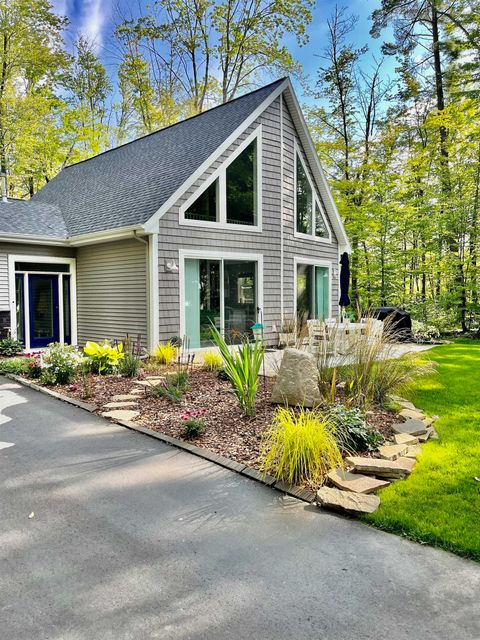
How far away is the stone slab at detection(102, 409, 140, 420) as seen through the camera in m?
5.24

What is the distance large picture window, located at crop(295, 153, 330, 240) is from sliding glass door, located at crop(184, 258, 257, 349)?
235 cm

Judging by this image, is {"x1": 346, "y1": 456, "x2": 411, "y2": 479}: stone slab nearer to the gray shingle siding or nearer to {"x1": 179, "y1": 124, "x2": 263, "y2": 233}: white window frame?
the gray shingle siding

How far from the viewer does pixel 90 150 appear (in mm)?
22719

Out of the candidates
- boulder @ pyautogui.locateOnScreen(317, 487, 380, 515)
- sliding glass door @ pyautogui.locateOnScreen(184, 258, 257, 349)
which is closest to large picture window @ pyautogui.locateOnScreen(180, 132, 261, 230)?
sliding glass door @ pyautogui.locateOnScreen(184, 258, 257, 349)

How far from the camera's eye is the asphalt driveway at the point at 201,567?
1985mm

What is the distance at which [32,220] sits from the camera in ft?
37.5

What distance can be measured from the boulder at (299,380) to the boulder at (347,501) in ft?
6.11

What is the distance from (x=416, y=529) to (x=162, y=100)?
24126 mm

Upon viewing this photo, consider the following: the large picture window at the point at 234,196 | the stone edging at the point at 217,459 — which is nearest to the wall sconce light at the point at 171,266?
the large picture window at the point at 234,196

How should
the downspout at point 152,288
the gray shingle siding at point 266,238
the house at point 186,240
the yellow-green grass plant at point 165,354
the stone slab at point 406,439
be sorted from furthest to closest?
the house at point 186,240, the gray shingle siding at point 266,238, the downspout at point 152,288, the yellow-green grass plant at point 165,354, the stone slab at point 406,439

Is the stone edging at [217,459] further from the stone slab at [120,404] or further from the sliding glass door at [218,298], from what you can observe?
the sliding glass door at [218,298]

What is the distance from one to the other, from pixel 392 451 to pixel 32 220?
10.6 m

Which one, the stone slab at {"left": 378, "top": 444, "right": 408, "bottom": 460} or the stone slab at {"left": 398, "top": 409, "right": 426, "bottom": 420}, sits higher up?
the stone slab at {"left": 398, "top": 409, "right": 426, "bottom": 420}

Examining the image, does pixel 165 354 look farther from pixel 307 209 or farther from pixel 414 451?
pixel 307 209
